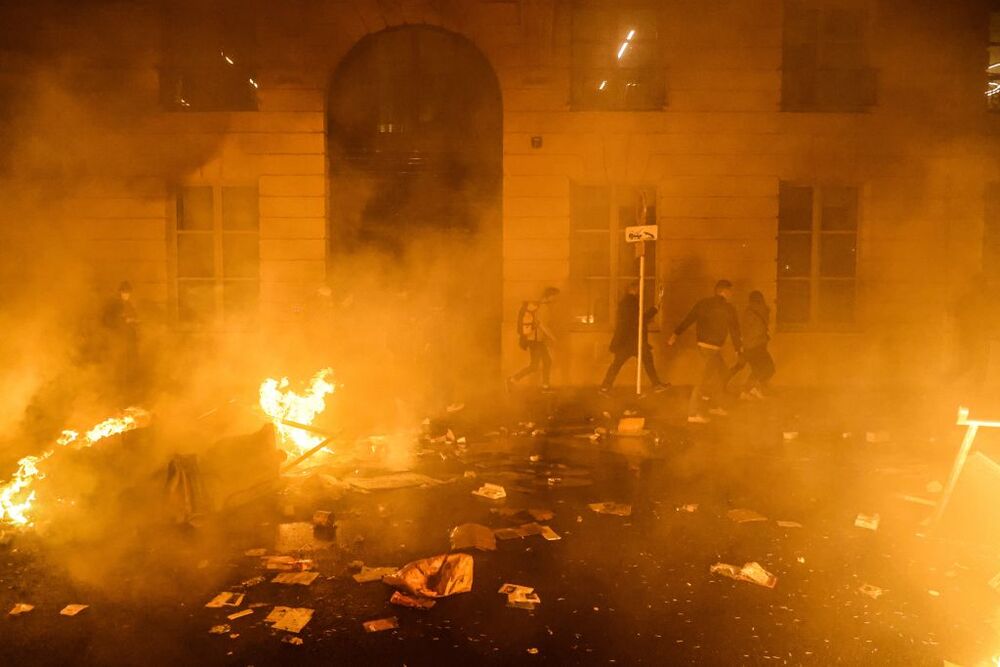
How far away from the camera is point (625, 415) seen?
9516 millimetres

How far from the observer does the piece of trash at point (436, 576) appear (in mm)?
4340

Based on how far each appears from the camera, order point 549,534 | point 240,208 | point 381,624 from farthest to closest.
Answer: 1. point 240,208
2. point 549,534
3. point 381,624

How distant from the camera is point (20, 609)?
4.16 m

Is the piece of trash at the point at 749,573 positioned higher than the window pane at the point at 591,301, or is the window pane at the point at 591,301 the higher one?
the window pane at the point at 591,301

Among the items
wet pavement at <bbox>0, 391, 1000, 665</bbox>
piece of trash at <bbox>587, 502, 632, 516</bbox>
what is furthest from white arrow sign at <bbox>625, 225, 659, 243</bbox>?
piece of trash at <bbox>587, 502, 632, 516</bbox>

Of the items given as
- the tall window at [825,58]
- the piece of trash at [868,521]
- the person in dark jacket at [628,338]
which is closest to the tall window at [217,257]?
the person in dark jacket at [628,338]

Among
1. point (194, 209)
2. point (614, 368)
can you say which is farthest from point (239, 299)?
point (614, 368)

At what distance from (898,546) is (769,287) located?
7.34 m

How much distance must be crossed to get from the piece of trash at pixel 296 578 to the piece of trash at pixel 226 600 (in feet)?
0.91

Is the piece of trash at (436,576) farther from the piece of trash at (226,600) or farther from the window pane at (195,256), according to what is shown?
the window pane at (195,256)

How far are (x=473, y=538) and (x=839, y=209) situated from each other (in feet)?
32.6

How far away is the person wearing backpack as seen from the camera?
35.3 ft

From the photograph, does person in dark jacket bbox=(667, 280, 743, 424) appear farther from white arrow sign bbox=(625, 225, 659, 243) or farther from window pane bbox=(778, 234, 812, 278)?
window pane bbox=(778, 234, 812, 278)

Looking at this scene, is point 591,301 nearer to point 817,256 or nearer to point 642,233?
point 642,233
